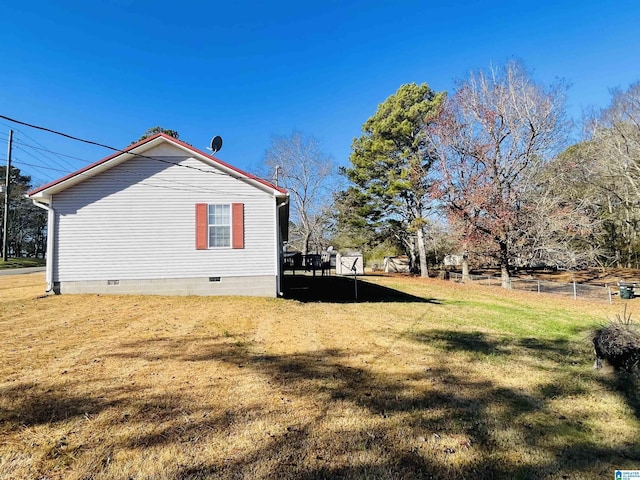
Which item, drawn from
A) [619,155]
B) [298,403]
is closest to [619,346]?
[298,403]

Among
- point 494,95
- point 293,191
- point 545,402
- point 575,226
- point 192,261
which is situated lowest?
point 545,402

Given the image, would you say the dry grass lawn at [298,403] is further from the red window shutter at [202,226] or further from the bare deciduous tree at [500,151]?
the bare deciduous tree at [500,151]

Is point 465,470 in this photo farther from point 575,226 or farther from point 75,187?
point 575,226

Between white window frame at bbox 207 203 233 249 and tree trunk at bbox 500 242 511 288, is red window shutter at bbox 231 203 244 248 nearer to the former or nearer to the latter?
white window frame at bbox 207 203 233 249

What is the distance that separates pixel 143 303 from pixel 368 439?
7.96 meters

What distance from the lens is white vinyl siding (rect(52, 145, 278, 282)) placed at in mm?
10086

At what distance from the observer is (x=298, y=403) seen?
3600 millimetres

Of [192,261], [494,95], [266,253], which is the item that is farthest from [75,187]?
[494,95]

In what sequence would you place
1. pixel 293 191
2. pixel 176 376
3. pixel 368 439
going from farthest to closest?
pixel 293 191 < pixel 176 376 < pixel 368 439

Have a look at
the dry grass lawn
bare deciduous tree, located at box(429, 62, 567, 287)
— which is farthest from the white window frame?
bare deciduous tree, located at box(429, 62, 567, 287)

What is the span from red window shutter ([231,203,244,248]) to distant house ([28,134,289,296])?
0.03 meters

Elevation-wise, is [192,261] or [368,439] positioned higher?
[192,261]

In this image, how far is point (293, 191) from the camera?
101 feet

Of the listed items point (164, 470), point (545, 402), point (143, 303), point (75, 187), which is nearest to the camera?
point (164, 470)
